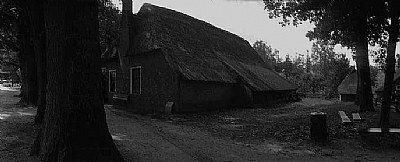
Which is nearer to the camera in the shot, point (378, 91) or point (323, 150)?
point (323, 150)

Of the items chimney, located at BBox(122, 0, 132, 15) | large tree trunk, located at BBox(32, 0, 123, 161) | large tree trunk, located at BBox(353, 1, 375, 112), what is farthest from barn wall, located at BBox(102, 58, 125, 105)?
large tree trunk, located at BBox(32, 0, 123, 161)

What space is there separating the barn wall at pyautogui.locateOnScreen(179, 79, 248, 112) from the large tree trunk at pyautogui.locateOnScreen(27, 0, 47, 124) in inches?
362

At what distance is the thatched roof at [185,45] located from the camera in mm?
21547

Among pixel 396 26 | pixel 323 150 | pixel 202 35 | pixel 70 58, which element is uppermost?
pixel 202 35

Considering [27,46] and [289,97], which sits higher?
Answer: [27,46]

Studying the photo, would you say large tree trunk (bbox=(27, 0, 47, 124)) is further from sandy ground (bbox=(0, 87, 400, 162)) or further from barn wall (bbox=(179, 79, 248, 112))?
barn wall (bbox=(179, 79, 248, 112))

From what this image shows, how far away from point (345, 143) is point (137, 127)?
7738 millimetres

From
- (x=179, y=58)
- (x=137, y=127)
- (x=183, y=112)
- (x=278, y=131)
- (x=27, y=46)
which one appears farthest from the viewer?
(x=27, y=46)

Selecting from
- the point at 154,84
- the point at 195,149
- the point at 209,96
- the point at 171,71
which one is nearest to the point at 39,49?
the point at 195,149

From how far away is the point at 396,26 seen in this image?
12977 mm

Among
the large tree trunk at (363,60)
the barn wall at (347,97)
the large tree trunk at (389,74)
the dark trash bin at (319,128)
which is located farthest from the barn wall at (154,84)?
the barn wall at (347,97)

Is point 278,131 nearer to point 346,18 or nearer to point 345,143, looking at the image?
point 345,143

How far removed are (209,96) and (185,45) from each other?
14.0 feet

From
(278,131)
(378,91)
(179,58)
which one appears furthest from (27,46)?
(378,91)
